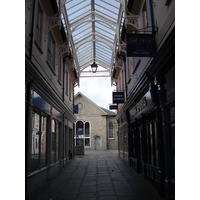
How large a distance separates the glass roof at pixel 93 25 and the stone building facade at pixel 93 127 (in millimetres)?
18396

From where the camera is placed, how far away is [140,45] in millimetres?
6609

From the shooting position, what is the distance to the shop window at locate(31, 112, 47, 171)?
25.5 feet

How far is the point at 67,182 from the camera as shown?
864cm

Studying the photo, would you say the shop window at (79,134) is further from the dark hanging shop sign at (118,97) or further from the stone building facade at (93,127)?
the dark hanging shop sign at (118,97)

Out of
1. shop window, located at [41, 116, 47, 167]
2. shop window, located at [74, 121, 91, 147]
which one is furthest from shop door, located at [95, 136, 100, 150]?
shop window, located at [41, 116, 47, 167]

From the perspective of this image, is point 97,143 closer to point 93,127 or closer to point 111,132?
point 93,127

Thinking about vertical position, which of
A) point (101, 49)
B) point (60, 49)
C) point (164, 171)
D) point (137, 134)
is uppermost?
point (101, 49)

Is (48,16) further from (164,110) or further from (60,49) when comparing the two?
(164,110)

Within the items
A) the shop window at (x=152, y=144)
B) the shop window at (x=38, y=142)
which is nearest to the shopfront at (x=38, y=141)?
the shop window at (x=38, y=142)

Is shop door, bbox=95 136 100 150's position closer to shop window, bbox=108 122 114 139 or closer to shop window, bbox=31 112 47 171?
shop window, bbox=108 122 114 139

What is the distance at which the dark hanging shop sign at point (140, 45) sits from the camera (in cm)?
649

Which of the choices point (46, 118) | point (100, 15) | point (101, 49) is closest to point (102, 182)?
point (46, 118)

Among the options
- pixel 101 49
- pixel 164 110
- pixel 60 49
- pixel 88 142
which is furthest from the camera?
pixel 88 142

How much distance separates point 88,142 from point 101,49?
20815 mm
